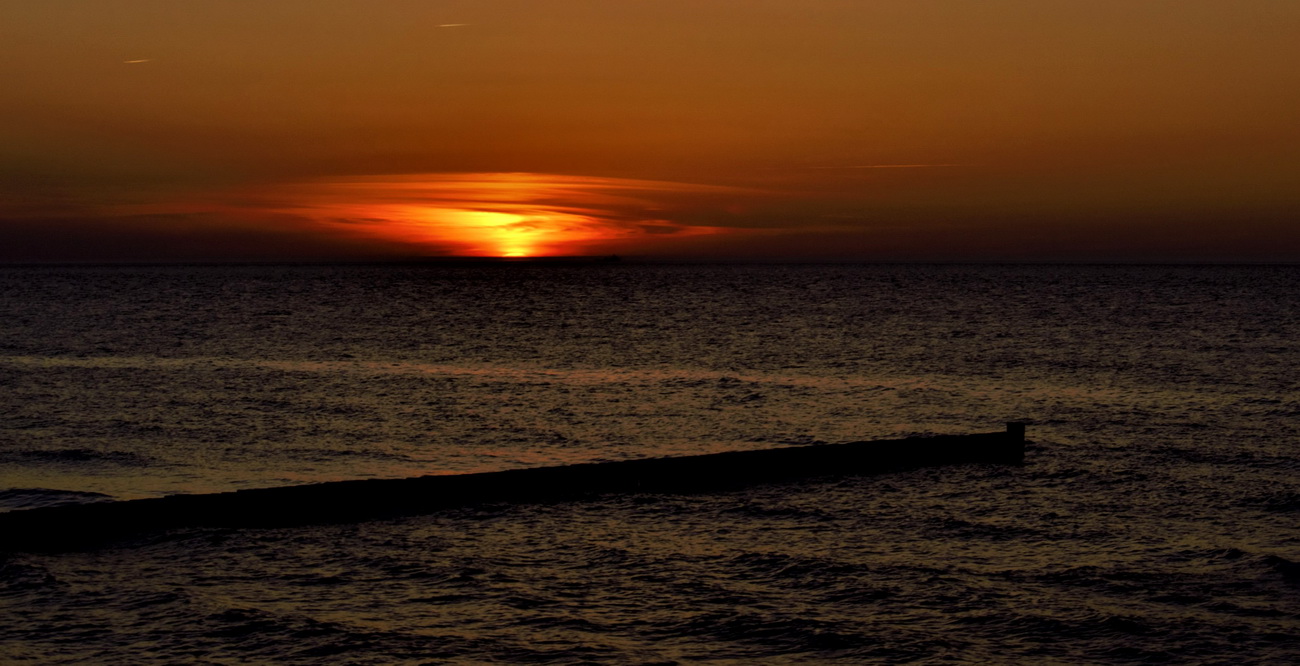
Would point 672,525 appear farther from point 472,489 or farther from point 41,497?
point 41,497

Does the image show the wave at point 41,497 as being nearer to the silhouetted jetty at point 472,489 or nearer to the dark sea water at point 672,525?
the dark sea water at point 672,525

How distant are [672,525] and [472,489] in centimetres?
359

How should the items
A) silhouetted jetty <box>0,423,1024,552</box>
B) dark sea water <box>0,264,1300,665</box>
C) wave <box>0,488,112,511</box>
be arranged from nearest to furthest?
dark sea water <box>0,264,1300,665</box> < silhouetted jetty <box>0,423,1024,552</box> < wave <box>0,488,112,511</box>

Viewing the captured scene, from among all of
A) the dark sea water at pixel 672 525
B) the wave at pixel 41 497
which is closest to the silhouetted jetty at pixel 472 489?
the dark sea water at pixel 672 525

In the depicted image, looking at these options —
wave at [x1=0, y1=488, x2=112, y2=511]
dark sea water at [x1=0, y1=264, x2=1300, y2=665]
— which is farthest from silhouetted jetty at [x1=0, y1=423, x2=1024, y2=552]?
wave at [x1=0, y1=488, x2=112, y2=511]

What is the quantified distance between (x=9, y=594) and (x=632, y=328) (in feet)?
184

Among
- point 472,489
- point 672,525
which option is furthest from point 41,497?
point 672,525

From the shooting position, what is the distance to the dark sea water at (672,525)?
12.2 meters

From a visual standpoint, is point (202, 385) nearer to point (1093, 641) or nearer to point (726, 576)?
point (726, 576)

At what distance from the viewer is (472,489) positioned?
18.6 meters

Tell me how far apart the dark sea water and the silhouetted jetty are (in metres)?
0.54

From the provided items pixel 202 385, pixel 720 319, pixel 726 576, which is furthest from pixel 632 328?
pixel 726 576

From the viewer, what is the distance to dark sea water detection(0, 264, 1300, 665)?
1216cm

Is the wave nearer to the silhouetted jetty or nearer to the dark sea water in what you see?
the dark sea water
